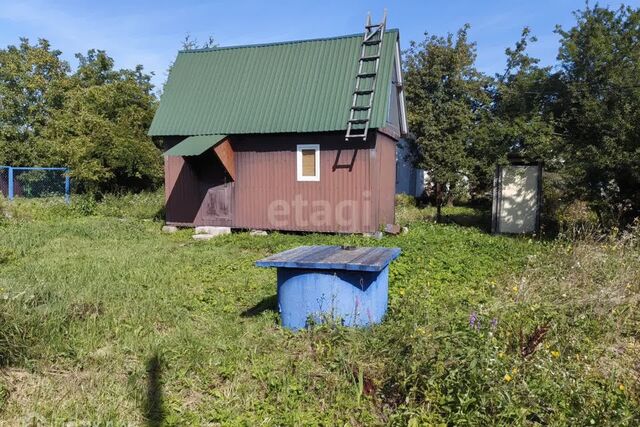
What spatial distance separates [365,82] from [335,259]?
8580 mm

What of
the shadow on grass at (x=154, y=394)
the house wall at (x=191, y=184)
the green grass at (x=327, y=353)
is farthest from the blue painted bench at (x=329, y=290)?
the house wall at (x=191, y=184)

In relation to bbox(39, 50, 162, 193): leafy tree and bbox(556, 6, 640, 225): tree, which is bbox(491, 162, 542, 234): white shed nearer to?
bbox(556, 6, 640, 225): tree

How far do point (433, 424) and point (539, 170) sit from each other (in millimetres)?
11955

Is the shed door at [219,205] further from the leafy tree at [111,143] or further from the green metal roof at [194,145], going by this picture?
the leafy tree at [111,143]

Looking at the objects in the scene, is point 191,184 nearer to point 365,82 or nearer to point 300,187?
point 300,187

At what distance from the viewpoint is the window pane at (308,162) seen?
12.9 meters

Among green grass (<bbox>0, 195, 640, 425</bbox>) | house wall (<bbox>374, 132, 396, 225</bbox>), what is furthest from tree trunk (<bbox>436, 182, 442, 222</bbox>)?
green grass (<bbox>0, 195, 640, 425</bbox>)

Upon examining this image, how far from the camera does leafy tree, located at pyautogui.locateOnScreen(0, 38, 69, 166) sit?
3048 cm

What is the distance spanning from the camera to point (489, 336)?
3.54 meters

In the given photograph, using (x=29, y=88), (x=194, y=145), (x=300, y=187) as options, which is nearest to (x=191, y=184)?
(x=194, y=145)

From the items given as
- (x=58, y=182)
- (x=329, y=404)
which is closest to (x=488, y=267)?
(x=329, y=404)

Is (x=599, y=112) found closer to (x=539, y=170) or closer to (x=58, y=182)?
(x=539, y=170)

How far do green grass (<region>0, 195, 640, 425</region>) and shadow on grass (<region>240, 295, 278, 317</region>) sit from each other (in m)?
0.03

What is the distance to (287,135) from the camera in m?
13.0
